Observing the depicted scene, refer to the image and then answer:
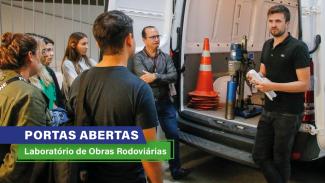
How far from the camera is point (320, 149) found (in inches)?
119

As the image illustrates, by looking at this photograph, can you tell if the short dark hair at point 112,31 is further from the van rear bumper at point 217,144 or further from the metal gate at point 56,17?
the metal gate at point 56,17

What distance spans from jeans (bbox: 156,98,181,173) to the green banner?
6.14ft

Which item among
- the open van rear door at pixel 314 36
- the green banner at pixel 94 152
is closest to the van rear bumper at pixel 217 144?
the open van rear door at pixel 314 36

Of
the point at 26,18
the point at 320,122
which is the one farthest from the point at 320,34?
the point at 26,18

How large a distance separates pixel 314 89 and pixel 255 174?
4.93ft

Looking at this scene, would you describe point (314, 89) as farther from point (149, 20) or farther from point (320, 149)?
point (149, 20)

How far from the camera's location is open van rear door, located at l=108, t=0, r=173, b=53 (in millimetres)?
4045

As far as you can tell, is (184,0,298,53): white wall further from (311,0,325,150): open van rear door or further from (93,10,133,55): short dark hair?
(93,10,133,55): short dark hair

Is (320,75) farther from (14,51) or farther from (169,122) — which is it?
(14,51)

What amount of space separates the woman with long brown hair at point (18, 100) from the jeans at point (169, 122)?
→ 1.90 m

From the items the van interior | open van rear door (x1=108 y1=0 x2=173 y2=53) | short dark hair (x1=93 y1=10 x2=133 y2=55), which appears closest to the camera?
short dark hair (x1=93 y1=10 x2=133 y2=55)

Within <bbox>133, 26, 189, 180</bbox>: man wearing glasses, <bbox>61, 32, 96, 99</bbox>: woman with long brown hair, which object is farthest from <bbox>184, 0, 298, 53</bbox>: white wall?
<bbox>61, 32, 96, 99</bbox>: woman with long brown hair

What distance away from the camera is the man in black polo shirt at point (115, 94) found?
1.71 m

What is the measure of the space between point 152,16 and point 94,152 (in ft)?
8.41
